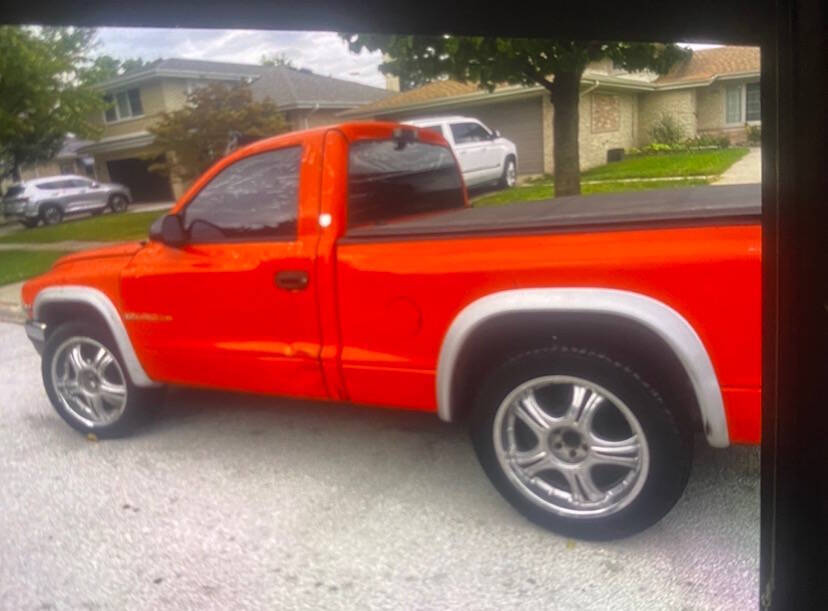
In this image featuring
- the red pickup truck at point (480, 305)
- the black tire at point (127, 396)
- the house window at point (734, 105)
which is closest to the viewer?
the house window at point (734, 105)

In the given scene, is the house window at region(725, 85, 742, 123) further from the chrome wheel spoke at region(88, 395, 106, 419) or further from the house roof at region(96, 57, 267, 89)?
the chrome wheel spoke at region(88, 395, 106, 419)

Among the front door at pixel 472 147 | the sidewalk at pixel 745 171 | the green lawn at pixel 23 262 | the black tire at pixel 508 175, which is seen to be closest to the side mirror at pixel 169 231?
the green lawn at pixel 23 262

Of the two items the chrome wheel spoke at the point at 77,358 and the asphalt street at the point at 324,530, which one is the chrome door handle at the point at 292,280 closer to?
the asphalt street at the point at 324,530

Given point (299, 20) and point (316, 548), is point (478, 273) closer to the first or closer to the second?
point (316, 548)

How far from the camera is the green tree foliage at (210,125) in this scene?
1713mm

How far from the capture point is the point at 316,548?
9.05ft

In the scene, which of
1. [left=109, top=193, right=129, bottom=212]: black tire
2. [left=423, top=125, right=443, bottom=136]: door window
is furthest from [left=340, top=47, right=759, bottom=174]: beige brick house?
[left=109, top=193, right=129, bottom=212]: black tire

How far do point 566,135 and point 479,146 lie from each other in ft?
1.49

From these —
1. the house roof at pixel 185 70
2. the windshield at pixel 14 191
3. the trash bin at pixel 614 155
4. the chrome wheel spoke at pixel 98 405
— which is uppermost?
the house roof at pixel 185 70

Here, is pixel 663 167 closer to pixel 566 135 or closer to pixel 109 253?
pixel 566 135

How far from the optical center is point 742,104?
1.38m

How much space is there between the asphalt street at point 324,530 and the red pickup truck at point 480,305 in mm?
238

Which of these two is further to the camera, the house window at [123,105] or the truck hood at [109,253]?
the truck hood at [109,253]

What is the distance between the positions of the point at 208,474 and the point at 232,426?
0.58 metres
